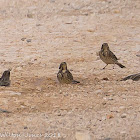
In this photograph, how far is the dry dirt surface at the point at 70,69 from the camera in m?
8.34

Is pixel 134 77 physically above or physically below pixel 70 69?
above

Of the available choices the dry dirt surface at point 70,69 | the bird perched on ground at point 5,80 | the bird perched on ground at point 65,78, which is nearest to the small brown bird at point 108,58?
the dry dirt surface at point 70,69

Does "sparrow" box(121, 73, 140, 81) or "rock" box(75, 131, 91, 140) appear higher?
"rock" box(75, 131, 91, 140)

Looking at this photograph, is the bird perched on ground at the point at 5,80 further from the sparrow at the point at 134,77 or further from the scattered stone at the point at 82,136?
the scattered stone at the point at 82,136

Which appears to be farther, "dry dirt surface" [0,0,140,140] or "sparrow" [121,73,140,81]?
"sparrow" [121,73,140,81]

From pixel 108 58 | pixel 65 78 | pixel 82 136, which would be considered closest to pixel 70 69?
pixel 108 58

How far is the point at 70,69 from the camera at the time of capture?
41.2 feet

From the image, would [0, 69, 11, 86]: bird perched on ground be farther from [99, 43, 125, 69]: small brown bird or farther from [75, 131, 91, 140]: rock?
[75, 131, 91, 140]: rock

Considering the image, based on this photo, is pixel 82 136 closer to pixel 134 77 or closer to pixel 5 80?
pixel 5 80

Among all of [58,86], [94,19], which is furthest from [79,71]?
[94,19]

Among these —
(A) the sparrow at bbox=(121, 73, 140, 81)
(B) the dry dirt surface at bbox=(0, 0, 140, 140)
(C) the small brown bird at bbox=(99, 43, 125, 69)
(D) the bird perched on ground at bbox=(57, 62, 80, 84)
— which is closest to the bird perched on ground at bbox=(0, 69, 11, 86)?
(B) the dry dirt surface at bbox=(0, 0, 140, 140)

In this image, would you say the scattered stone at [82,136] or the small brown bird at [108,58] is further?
the small brown bird at [108,58]

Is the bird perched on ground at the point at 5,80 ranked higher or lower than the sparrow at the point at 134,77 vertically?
higher

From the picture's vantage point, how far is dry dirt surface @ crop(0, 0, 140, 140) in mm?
8336
